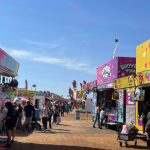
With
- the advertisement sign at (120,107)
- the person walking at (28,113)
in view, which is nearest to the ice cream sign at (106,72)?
the advertisement sign at (120,107)

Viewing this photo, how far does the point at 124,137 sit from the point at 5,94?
8140 millimetres

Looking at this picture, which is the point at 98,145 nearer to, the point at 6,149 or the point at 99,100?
the point at 6,149

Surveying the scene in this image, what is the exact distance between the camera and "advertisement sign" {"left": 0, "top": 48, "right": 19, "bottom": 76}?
2181cm

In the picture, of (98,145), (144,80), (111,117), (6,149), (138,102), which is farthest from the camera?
(111,117)

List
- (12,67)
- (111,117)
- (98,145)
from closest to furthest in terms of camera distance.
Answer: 1. (98,145)
2. (12,67)
3. (111,117)

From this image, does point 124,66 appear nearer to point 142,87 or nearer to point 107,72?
point 107,72

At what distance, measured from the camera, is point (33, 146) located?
58.6 feet

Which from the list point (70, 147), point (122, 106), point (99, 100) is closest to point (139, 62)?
point (122, 106)

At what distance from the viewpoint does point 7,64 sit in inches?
941

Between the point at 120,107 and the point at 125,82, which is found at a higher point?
the point at 125,82

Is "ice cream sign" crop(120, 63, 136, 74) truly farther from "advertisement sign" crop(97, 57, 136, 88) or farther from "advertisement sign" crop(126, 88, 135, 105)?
"advertisement sign" crop(126, 88, 135, 105)

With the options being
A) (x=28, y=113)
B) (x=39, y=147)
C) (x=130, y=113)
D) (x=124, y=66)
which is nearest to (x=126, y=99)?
→ (x=130, y=113)

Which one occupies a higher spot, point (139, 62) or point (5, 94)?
point (139, 62)

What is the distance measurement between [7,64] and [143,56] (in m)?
7.08
